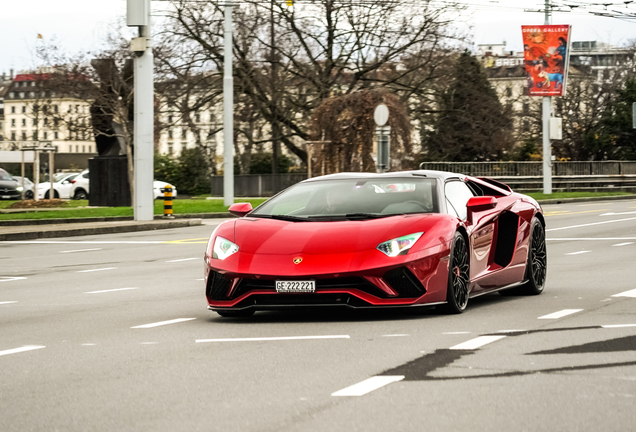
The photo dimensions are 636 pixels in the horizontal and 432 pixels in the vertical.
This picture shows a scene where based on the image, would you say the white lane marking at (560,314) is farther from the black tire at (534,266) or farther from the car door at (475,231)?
the black tire at (534,266)

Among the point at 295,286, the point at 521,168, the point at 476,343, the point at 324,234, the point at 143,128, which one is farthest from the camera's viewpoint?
the point at 521,168

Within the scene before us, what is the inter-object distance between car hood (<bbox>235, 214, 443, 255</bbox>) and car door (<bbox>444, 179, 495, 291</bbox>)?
56cm

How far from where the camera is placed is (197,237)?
22.3m

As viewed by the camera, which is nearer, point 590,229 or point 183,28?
point 590,229

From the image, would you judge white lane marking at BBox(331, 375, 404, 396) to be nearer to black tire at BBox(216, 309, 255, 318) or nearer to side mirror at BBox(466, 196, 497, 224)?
black tire at BBox(216, 309, 255, 318)

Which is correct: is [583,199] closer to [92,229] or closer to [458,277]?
[92,229]

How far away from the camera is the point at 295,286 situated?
322 inches

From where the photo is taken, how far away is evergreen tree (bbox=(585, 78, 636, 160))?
205 feet

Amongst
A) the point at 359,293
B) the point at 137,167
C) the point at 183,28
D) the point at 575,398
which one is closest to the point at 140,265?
the point at 359,293

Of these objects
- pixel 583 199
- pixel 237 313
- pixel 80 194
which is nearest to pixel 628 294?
pixel 237 313

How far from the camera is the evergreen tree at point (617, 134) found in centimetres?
6234

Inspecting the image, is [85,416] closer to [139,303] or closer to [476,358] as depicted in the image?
[476,358]

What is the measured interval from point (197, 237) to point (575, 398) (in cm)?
1742

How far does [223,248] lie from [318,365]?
241 cm
